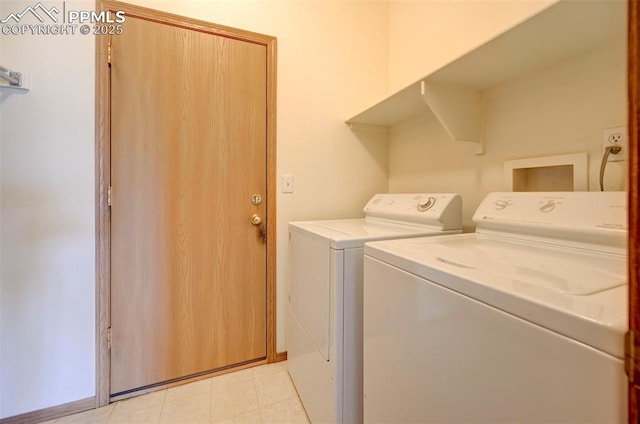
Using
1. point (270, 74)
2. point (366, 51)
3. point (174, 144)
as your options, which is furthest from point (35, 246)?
point (366, 51)

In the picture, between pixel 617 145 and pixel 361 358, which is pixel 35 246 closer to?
pixel 361 358

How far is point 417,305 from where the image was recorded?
27.8 inches

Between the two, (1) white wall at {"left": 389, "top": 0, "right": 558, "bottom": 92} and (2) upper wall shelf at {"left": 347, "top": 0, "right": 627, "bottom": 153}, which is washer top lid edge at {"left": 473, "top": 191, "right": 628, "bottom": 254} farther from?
(1) white wall at {"left": 389, "top": 0, "right": 558, "bottom": 92}

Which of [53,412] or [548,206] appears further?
[53,412]

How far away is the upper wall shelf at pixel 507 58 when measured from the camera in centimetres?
80

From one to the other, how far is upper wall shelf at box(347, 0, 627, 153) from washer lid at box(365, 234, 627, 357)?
0.69m

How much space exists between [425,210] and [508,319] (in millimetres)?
906

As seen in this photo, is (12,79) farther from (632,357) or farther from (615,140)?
(615,140)

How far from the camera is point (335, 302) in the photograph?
1053mm

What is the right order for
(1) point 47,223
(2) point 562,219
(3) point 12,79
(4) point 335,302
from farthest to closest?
(1) point 47,223
(3) point 12,79
(4) point 335,302
(2) point 562,219

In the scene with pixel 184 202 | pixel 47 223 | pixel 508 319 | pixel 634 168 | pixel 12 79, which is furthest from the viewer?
pixel 184 202

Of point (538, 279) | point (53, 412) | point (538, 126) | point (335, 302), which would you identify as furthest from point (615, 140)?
point (53, 412)

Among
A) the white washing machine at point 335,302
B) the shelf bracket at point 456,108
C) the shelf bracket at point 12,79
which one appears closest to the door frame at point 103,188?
the shelf bracket at point 12,79

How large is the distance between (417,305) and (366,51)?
194 centimetres
